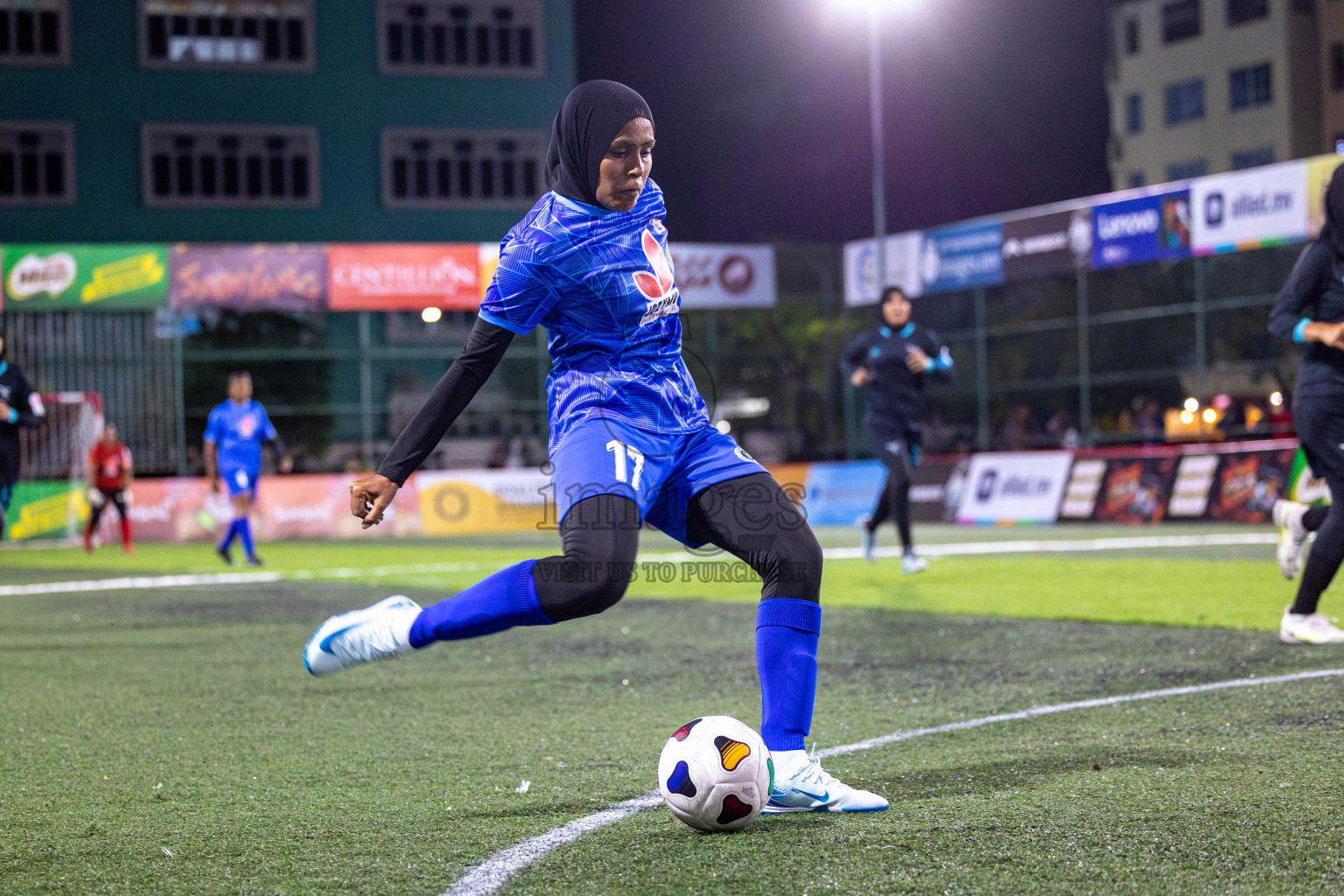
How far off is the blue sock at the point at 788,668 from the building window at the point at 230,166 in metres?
31.2

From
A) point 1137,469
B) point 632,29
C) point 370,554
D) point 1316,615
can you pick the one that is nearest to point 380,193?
point 632,29

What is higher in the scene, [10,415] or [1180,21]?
[1180,21]

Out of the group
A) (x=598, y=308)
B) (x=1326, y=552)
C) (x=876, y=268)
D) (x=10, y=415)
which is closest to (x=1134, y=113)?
(x=876, y=268)

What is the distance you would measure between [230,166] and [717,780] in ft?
105

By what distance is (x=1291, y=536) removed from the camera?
8.05 m

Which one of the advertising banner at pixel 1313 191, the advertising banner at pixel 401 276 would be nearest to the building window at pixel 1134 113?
the advertising banner at pixel 401 276

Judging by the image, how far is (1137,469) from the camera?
67.5 feet

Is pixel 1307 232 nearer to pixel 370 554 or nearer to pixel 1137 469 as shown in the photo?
pixel 1137 469

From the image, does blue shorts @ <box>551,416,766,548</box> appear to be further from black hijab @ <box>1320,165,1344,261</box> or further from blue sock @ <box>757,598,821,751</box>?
black hijab @ <box>1320,165,1344,261</box>

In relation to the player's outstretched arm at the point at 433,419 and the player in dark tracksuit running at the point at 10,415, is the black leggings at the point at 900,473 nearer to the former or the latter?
the player in dark tracksuit running at the point at 10,415

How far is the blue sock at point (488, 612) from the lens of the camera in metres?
3.63

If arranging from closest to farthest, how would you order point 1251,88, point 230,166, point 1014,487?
point 1014,487 → point 230,166 → point 1251,88

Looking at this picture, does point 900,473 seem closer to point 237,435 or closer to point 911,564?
Answer: point 911,564

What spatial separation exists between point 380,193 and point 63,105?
732 cm
